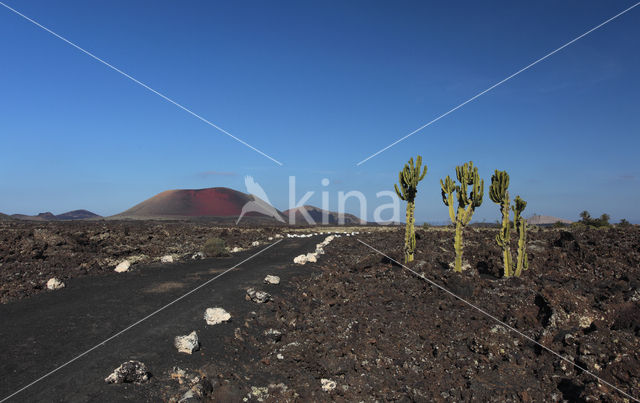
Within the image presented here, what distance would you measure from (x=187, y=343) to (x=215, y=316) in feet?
5.61

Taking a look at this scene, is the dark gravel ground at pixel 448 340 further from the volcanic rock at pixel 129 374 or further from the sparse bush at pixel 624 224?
the sparse bush at pixel 624 224

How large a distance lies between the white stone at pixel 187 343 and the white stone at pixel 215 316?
1.34 meters

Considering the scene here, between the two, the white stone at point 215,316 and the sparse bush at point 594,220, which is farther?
the sparse bush at point 594,220

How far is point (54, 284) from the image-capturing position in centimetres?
1273

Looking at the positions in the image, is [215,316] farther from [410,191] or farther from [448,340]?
[410,191]

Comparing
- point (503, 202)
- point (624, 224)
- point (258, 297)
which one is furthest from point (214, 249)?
point (624, 224)

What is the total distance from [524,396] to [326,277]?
862 cm

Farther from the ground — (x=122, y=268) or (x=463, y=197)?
(x=463, y=197)

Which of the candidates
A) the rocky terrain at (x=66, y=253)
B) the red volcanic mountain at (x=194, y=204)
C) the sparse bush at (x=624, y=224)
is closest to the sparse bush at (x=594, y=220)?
the sparse bush at (x=624, y=224)

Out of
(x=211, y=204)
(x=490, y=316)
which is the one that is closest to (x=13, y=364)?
(x=490, y=316)

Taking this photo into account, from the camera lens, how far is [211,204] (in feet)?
368

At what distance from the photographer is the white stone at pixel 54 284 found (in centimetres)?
1266

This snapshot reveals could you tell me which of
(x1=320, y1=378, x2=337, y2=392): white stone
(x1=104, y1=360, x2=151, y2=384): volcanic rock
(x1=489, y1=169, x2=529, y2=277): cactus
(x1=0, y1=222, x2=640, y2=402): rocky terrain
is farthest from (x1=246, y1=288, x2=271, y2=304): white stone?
(x1=489, y1=169, x2=529, y2=277): cactus

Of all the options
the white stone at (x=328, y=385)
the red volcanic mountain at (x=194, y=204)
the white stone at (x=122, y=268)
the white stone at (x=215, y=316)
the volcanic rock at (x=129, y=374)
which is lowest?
the white stone at (x=328, y=385)
